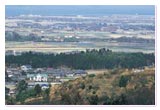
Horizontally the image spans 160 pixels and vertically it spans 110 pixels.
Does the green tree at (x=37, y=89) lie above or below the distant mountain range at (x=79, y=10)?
below

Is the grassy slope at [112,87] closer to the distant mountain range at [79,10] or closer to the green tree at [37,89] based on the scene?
the green tree at [37,89]

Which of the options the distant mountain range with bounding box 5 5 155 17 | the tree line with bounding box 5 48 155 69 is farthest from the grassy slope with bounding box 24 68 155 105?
the distant mountain range with bounding box 5 5 155 17

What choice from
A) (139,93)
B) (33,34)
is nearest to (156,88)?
(139,93)

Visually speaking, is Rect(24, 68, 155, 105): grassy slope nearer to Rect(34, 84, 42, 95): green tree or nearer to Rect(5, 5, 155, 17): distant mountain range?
Rect(34, 84, 42, 95): green tree

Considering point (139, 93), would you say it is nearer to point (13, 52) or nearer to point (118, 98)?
point (118, 98)

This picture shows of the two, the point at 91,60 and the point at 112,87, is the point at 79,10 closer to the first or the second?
the point at 91,60

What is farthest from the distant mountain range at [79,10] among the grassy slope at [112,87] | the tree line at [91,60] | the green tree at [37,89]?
the green tree at [37,89]

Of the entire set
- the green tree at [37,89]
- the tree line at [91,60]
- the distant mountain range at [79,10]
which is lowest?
the green tree at [37,89]
